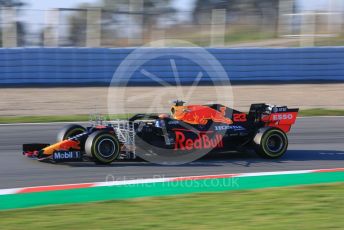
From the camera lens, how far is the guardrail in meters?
18.8

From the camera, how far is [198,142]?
9688 mm

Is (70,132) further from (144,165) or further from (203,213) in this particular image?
(203,213)

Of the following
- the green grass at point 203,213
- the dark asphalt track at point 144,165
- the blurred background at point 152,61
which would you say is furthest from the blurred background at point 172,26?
the green grass at point 203,213

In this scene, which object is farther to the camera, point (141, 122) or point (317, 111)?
point (317, 111)

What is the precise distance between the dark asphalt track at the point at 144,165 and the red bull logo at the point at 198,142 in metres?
0.24

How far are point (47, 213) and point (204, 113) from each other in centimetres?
377

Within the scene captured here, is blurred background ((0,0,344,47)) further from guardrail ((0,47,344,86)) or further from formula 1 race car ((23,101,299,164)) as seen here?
formula 1 race car ((23,101,299,164))

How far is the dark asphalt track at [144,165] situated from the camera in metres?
8.68

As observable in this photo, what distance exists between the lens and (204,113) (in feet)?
32.0

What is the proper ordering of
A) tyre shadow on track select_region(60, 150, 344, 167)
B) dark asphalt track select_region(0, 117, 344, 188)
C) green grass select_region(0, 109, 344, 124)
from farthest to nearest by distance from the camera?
green grass select_region(0, 109, 344, 124) < tyre shadow on track select_region(60, 150, 344, 167) < dark asphalt track select_region(0, 117, 344, 188)

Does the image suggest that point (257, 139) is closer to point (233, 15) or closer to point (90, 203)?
point (90, 203)

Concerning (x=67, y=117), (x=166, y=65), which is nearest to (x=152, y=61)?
(x=166, y=65)

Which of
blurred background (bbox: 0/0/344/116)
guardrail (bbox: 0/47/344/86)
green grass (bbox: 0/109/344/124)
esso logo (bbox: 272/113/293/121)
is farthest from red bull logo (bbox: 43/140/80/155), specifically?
guardrail (bbox: 0/47/344/86)

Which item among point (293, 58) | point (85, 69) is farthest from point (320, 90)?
point (85, 69)
